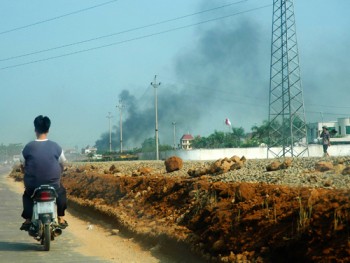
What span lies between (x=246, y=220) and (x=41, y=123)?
150 inches

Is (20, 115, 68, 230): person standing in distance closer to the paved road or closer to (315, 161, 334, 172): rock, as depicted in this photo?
the paved road

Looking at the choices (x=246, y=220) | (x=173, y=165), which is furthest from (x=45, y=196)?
(x=173, y=165)

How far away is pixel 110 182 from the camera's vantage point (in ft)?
67.3

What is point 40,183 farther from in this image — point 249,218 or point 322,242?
point 322,242

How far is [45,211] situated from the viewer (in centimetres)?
1009

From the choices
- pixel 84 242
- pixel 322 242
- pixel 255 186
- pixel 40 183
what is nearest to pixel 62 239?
pixel 84 242

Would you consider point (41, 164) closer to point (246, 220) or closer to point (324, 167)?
point (246, 220)

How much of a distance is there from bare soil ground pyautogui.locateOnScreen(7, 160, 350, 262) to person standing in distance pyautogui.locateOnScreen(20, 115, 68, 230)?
6.99 feet

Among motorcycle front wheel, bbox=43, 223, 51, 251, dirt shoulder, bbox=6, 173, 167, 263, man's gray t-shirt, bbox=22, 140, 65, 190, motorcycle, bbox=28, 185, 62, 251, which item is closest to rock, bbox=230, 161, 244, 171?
dirt shoulder, bbox=6, 173, 167, 263

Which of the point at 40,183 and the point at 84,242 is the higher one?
the point at 40,183

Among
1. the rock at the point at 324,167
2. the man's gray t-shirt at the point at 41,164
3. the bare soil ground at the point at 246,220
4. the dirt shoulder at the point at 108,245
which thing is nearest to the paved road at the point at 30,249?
the dirt shoulder at the point at 108,245

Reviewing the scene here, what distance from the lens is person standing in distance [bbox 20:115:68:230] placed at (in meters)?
10.3

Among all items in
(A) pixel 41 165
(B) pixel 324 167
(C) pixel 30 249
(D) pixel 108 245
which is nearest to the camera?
(A) pixel 41 165

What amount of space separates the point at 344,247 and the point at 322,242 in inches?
17.9
